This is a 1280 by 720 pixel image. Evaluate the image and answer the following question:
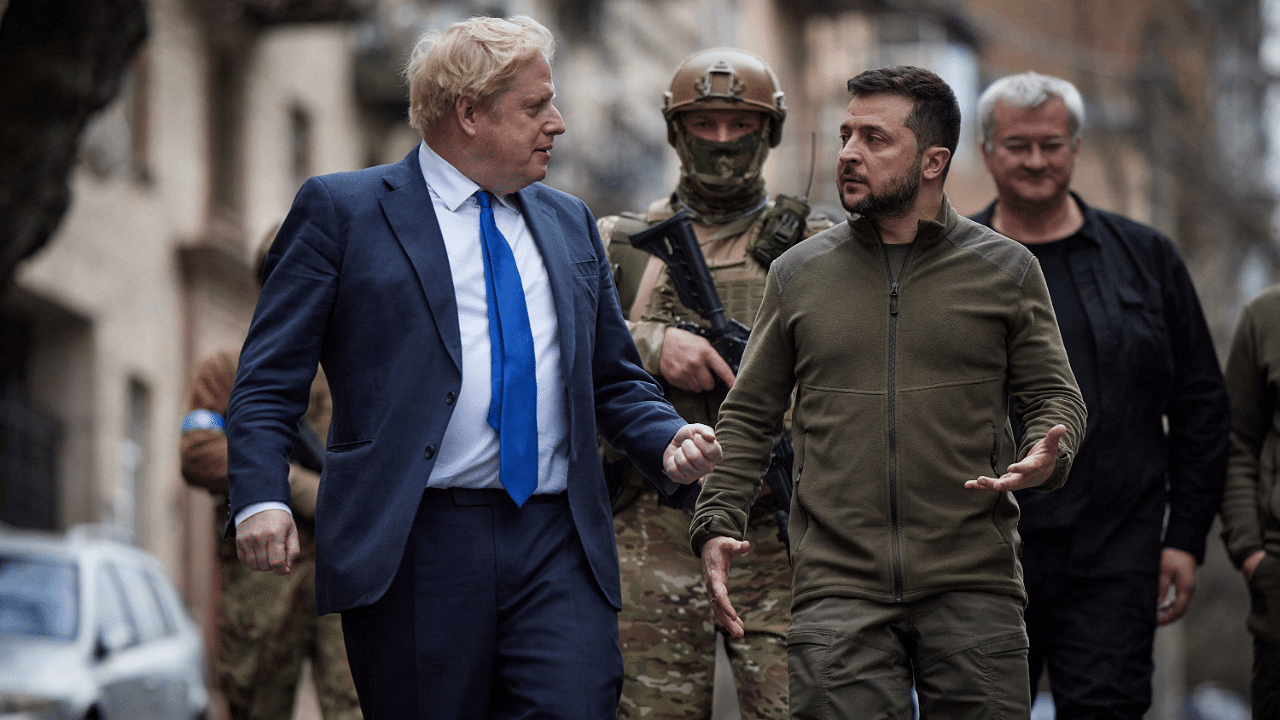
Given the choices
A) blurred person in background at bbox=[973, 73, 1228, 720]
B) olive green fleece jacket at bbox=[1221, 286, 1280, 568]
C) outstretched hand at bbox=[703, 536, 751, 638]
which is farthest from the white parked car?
outstretched hand at bbox=[703, 536, 751, 638]

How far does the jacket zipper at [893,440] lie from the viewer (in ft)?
16.2

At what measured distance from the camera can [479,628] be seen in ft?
16.0

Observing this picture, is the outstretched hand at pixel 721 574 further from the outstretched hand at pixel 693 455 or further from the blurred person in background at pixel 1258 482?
the blurred person in background at pixel 1258 482

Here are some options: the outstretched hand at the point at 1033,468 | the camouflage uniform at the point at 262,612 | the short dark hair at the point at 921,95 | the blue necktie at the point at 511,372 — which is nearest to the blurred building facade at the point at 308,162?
the short dark hair at the point at 921,95

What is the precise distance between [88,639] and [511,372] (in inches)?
311

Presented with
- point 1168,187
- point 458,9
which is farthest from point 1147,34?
point 458,9

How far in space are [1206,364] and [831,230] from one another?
2.28 m

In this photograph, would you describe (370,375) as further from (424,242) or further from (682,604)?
(682,604)

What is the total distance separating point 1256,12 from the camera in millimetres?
30656

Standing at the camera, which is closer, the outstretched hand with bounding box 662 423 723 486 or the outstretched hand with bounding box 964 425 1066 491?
the outstretched hand with bounding box 964 425 1066 491

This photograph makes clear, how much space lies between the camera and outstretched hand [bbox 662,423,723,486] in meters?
4.94

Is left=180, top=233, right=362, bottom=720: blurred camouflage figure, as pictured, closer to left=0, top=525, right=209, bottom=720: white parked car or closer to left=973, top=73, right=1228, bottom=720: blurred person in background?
left=973, top=73, right=1228, bottom=720: blurred person in background

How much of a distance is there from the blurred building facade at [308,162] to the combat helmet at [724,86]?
224mm

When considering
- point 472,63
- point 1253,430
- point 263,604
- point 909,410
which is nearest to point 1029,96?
point 1253,430
